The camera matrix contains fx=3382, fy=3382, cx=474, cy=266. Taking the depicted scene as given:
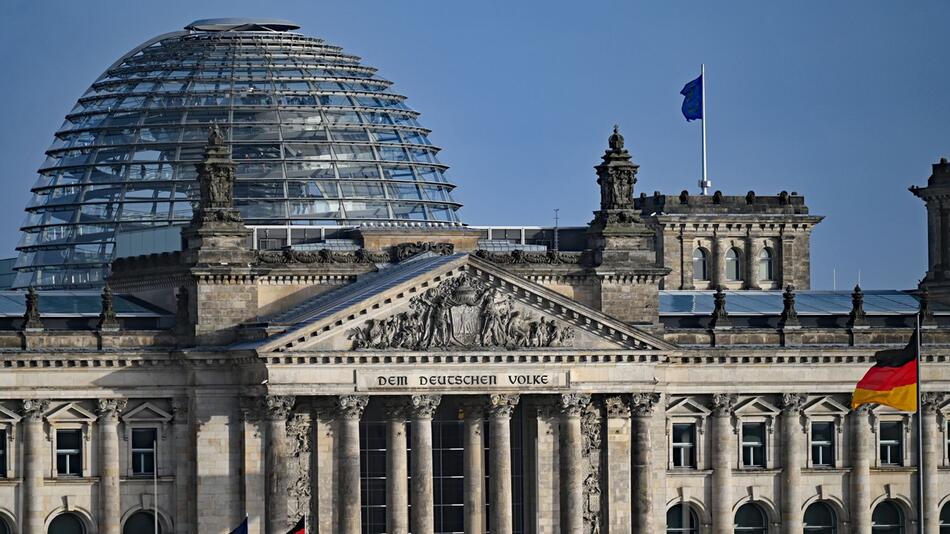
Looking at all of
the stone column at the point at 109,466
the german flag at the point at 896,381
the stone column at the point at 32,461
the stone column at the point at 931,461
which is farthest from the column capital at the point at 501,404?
the stone column at the point at 931,461

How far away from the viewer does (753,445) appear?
14862 cm

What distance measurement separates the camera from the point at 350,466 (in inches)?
5448

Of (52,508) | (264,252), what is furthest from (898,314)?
(52,508)

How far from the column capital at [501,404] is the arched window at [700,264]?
108 feet

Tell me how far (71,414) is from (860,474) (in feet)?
114

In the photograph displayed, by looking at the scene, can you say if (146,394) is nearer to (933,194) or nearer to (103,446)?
(103,446)

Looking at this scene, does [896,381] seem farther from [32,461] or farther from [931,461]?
[32,461]

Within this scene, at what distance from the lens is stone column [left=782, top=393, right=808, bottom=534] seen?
14788cm

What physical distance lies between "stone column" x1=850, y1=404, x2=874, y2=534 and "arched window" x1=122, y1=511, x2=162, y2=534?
3072 centimetres

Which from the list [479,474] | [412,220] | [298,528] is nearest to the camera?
[298,528]

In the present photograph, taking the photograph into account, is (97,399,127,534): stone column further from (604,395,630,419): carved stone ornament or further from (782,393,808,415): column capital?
(782,393,808,415): column capital

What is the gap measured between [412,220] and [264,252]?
29.7 meters

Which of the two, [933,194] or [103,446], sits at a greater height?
[933,194]

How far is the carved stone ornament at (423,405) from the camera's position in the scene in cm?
13862
